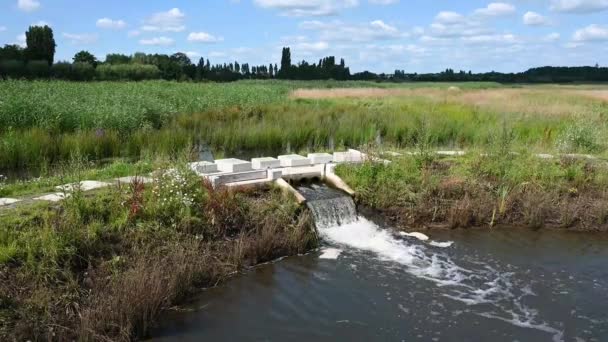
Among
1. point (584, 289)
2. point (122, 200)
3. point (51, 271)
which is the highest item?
point (122, 200)

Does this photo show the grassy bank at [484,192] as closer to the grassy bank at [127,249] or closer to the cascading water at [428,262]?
the cascading water at [428,262]

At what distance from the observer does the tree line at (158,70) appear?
147ft

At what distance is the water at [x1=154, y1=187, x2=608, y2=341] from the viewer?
5594mm

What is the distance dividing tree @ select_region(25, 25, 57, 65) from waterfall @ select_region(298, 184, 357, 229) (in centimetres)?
5213

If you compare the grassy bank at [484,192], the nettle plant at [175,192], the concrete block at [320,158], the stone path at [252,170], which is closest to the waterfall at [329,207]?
the grassy bank at [484,192]

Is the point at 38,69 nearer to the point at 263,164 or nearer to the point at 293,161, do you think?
the point at 293,161

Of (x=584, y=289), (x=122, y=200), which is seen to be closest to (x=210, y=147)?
(x=122, y=200)

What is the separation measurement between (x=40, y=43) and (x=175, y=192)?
5529 cm

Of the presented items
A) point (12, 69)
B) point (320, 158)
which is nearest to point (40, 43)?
point (12, 69)

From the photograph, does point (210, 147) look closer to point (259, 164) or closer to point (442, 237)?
point (259, 164)

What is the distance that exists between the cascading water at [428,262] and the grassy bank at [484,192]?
649 mm

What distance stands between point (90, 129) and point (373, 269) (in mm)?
9942

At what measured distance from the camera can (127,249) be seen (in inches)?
255

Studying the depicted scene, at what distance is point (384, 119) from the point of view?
1841 centimetres
